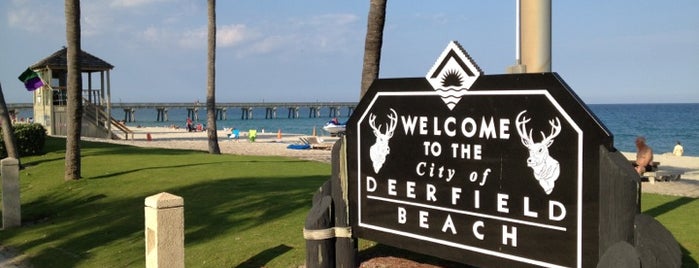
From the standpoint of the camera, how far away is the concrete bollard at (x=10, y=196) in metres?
11.5

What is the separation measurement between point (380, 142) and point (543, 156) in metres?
1.39

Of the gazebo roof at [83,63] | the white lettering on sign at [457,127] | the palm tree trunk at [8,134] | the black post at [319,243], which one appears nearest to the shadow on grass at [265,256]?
the black post at [319,243]

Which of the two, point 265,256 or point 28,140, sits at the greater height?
point 28,140

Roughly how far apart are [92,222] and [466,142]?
864cm

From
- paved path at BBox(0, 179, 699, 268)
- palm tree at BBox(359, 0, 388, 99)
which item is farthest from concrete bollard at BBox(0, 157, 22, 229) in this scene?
palm tree at BBox(359, 0, 388, 99)

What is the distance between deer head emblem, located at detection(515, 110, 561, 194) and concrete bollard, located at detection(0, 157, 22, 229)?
34.6 feet

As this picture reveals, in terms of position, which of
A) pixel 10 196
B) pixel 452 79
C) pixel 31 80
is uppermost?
pixel 31 80

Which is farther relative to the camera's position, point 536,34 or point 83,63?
point 83,63

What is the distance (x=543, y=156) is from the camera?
11.5 ft

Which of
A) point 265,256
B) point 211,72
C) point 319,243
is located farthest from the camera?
point 211,72

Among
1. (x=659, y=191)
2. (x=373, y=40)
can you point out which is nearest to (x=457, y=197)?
(x=373, y=40)

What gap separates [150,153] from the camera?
20469 millimetres

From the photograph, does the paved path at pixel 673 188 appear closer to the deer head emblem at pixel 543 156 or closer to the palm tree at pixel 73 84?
the deer head emblem at pixel 543 156

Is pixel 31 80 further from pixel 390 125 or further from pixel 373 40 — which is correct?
pixel 390 125
